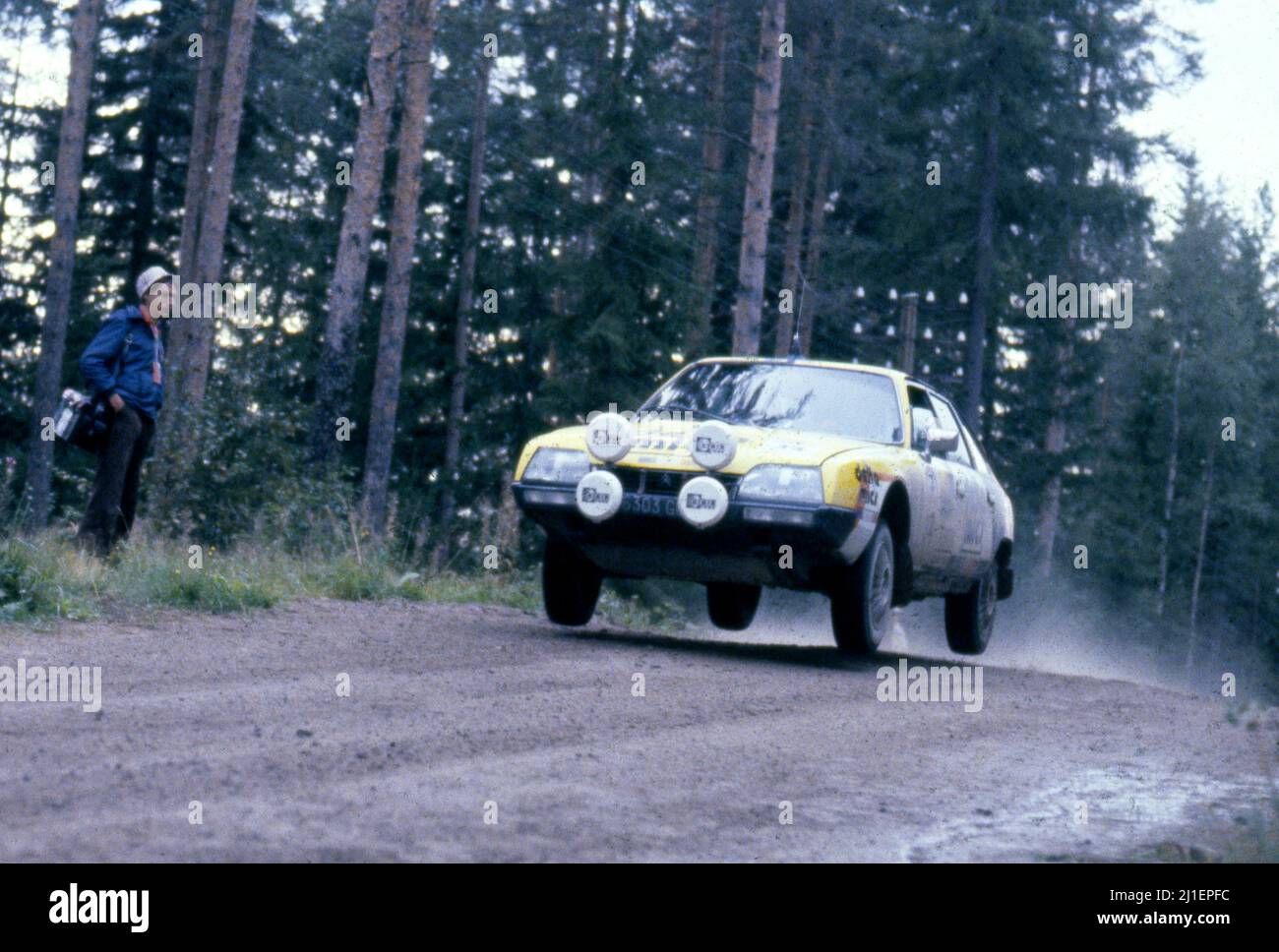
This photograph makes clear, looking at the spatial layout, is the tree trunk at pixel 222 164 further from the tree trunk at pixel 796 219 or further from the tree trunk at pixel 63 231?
the tree trunk at pixel 796 219

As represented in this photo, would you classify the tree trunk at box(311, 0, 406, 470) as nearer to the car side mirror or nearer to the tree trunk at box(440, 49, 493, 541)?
the car side mirror

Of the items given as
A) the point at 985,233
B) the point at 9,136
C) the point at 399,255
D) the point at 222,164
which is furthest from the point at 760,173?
the point at 9,136

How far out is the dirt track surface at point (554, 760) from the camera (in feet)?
15.3

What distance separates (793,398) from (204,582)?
404 centimetres

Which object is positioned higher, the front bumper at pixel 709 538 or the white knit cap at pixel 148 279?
the white knit cap at pixel 148 279

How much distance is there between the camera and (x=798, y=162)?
36.8 metres

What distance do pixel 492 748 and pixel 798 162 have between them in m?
32.0

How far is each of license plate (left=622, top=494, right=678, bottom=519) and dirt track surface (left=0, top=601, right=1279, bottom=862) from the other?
0.87m

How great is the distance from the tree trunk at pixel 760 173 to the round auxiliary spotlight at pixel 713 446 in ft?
47.1

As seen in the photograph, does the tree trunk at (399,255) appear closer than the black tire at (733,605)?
No

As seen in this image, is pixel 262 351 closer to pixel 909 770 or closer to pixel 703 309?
pixel 909 770

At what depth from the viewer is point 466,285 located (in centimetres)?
3691

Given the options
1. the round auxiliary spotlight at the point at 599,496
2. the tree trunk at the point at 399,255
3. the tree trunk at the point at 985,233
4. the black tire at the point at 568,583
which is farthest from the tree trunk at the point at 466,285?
the round auxiliary spotlight at the point at 599,496
